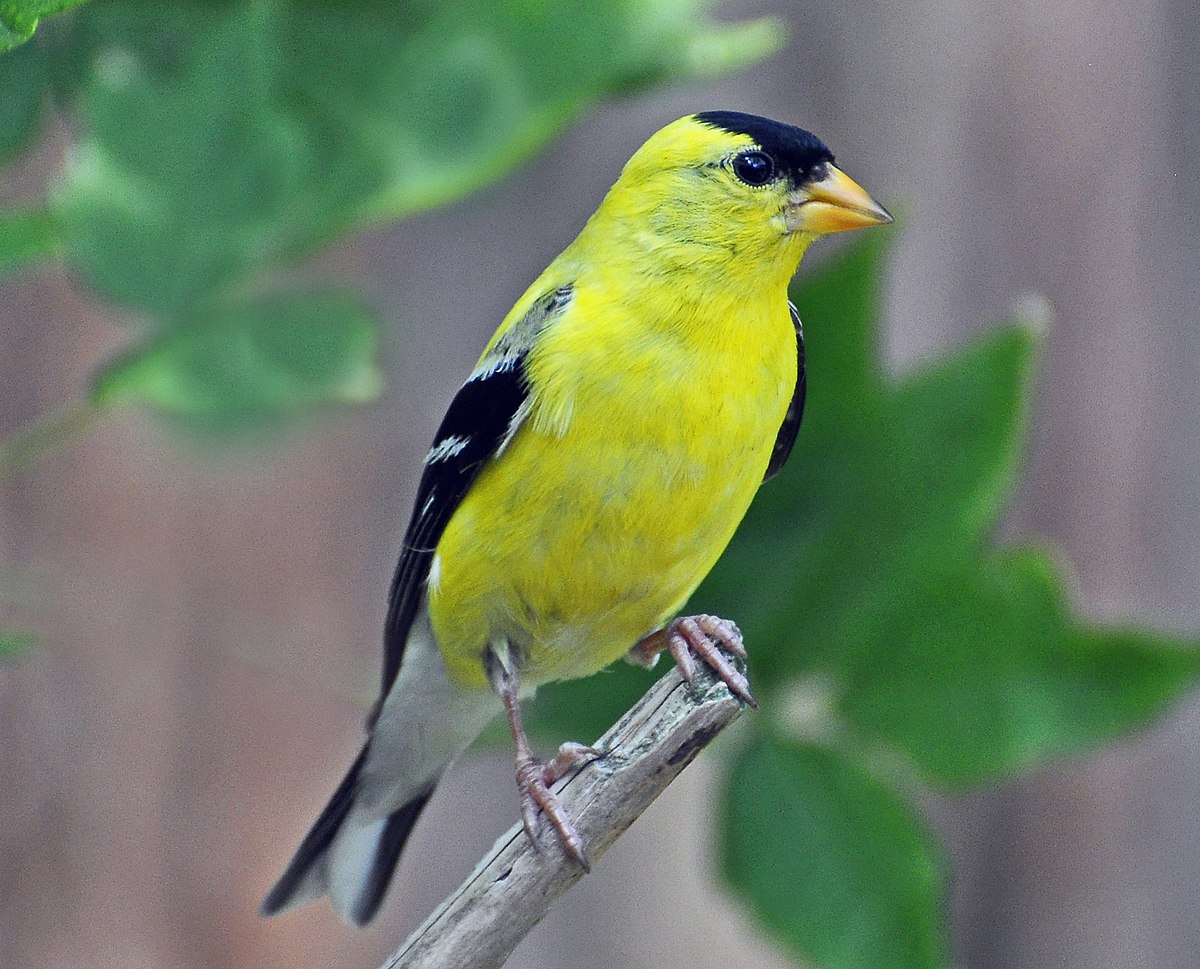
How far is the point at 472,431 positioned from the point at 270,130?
1.66 feet

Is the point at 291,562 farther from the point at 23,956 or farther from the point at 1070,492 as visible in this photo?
the point at 1070,492

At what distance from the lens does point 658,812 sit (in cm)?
362

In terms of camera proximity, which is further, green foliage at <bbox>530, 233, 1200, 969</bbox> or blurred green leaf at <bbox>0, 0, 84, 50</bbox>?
green foliage at <bbox>530, 233, 1200, 969</bbox>

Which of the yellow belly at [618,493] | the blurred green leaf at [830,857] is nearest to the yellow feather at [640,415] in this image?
the yellow belly at [618,493]

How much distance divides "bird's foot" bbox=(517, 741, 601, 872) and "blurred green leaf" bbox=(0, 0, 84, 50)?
3.25 ft

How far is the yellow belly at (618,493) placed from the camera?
1693 millimetres

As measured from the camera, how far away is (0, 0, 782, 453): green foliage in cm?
182

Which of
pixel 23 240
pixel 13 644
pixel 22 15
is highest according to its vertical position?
pixel 22 15

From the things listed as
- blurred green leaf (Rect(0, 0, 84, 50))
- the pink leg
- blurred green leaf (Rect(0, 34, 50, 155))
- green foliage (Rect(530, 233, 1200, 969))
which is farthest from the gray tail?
blurred green leaf (Rect(0, 0, 84, 50))

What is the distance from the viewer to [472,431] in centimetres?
186

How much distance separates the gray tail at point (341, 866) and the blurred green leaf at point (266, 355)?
26.8 inches

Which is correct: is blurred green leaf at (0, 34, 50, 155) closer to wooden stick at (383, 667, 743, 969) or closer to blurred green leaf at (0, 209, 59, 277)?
blurred green leaf at (0, 209, 59, 277)

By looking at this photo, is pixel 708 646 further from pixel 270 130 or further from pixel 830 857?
pixel 270 130

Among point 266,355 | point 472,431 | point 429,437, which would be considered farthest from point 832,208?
point 429,437
